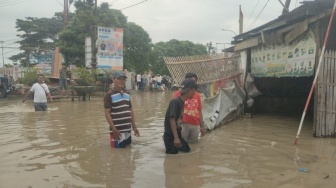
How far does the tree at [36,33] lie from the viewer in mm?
40312

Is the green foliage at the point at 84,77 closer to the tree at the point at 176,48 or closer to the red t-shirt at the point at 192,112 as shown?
the red t-shirt at the point at 192,112

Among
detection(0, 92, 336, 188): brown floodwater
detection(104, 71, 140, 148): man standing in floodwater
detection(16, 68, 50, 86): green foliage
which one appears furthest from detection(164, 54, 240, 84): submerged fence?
detection(16, 68, 50, 86): green foliage

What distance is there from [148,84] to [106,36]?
27.2 ft

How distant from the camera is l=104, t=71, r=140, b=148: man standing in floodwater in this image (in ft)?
20.1

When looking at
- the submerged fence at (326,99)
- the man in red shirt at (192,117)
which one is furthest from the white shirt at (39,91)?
the submerged fence at (326,99)

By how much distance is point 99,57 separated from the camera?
24438 millimetres

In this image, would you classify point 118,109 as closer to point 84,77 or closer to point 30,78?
point 84,77

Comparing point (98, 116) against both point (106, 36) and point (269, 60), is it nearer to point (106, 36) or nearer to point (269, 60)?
point (269, 60)

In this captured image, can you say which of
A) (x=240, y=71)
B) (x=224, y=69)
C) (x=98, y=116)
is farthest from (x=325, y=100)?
(x=98, y=116)

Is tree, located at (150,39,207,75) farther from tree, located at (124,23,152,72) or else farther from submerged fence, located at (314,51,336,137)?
submerged fence, located at (314,51,336,137)

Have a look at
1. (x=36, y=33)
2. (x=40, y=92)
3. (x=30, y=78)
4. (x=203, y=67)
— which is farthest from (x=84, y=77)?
(x=36, y=33)

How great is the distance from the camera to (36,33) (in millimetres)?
40594

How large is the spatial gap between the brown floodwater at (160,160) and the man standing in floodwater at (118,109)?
1.37 ft

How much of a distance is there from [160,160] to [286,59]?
19.1 feet
